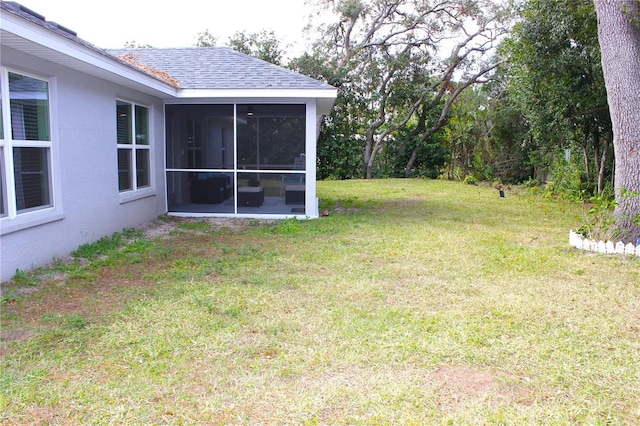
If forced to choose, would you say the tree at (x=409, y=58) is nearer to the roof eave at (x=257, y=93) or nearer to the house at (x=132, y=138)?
the house at (x=132, y=138)

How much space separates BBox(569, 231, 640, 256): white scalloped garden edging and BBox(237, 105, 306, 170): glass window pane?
16.4ft

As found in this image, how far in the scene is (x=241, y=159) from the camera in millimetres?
9367

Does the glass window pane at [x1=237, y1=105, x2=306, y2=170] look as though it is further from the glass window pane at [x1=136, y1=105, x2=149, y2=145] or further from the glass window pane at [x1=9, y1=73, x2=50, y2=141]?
the glass window pane at [x1=9, y1=73, x2=50, y2=141]

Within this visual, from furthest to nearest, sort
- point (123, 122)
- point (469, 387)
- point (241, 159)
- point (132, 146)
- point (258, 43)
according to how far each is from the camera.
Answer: point (258, 43) < point (241, 159) < point (132, 146) < point (123, 122) < point (469, 387)

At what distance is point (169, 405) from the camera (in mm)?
2666

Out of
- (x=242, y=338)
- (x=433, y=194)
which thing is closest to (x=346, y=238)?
(x=242, y=338)

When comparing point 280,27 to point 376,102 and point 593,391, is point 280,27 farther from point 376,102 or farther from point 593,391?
point 593,391

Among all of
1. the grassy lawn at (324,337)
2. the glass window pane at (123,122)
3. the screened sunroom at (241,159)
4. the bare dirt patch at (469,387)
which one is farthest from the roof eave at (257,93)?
the bare dirt patch at (469,387)

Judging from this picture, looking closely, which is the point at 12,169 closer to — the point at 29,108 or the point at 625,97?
the point at 29,108

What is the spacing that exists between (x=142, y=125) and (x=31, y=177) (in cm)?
340

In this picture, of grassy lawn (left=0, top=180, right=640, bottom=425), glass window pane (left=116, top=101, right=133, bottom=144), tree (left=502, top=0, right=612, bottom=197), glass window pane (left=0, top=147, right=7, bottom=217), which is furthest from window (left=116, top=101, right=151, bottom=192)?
tree (left=502, top=0, right=612, bottom=197)

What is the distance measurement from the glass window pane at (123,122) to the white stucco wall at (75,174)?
167 mm

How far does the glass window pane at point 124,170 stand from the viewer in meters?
7.66


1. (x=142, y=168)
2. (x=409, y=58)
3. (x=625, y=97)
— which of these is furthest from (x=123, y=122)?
(x=409, y=58)
